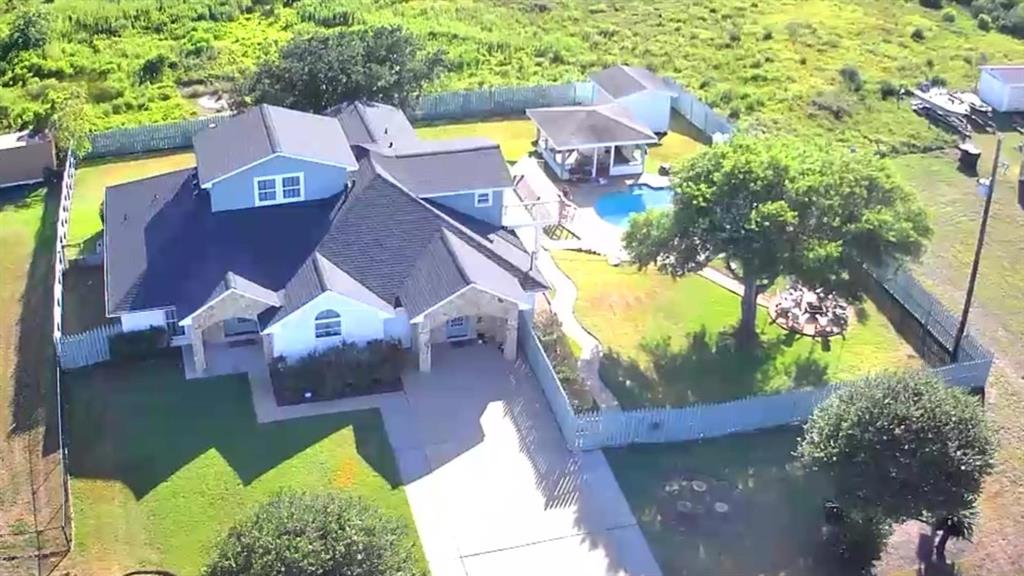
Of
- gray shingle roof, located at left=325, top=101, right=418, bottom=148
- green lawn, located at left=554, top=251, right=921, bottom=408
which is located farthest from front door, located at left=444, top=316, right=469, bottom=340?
gray shingle roof, located at left=325, top=101, right=418, bottom=148

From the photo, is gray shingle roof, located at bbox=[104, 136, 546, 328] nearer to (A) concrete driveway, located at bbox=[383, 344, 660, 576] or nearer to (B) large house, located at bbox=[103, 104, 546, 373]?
(B) large house, located at bbox=[103, 104, 546, 373]

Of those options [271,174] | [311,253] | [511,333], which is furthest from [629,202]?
[271,174]

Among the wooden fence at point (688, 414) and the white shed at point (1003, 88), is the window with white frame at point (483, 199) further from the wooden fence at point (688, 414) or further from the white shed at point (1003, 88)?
the white shed at point (1003, 88)

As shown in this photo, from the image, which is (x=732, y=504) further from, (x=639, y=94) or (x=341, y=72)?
(x=639, y=94)

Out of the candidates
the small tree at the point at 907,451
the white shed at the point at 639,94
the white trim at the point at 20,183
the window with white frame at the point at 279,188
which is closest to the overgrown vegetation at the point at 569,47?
the white shed at the point at 639,94

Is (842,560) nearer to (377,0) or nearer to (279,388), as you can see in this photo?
(279,388)
